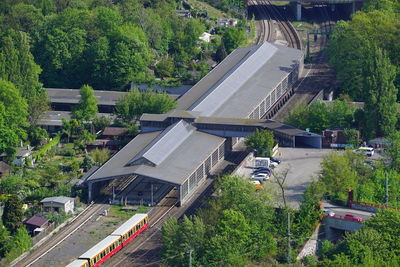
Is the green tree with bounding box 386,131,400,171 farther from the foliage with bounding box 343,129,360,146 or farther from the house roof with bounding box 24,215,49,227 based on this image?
the house roof with bounding box 24,215,49,227

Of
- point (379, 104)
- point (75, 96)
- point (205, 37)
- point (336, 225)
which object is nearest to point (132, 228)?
point (336, 225)

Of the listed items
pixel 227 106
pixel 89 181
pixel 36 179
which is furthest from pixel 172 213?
pixel 227 106

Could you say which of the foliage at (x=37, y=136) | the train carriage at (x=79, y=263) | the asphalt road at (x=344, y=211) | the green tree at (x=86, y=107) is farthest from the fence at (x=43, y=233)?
the green tree at (x=86, y=107)

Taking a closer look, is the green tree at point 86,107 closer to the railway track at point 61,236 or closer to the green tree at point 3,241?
the railway track at point 61,236

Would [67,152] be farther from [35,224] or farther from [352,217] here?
[352,217]

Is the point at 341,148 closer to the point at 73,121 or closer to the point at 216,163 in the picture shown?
the point at 216,163

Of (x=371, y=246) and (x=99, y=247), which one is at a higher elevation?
(x=371, y=246)

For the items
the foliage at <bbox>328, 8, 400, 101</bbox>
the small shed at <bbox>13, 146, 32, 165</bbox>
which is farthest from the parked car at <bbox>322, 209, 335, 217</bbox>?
the small shed at <bbox>13, 146, 32, 165</bbox>
